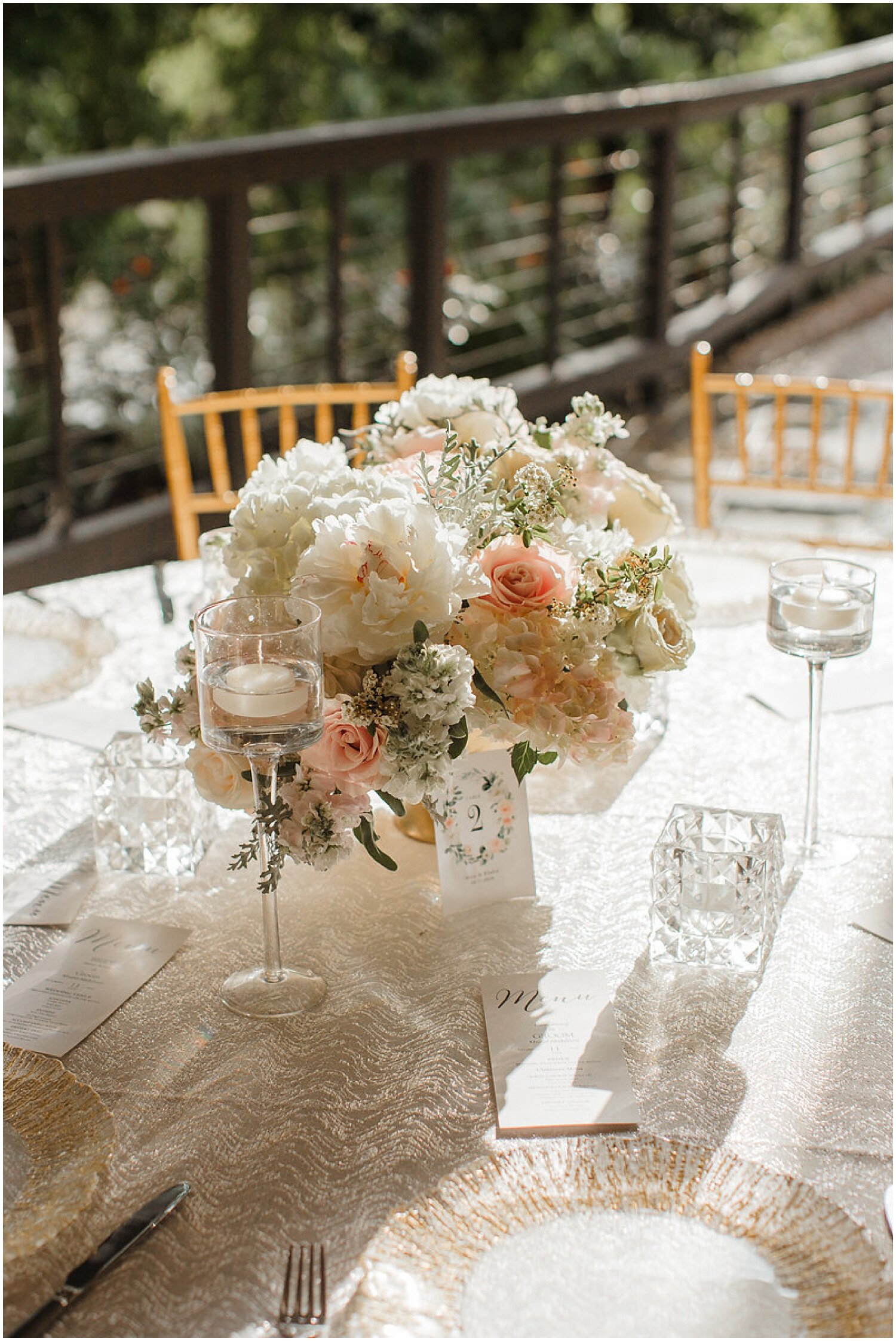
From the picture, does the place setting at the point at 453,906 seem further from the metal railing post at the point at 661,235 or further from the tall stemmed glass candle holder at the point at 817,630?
the metal railing post at the point at 661,235

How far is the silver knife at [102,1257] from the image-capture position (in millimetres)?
779

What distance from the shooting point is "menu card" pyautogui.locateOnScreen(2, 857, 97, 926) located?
1193mm

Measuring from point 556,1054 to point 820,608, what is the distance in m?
0.48

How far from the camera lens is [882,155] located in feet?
21.6

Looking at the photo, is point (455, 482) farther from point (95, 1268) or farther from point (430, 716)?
point (95, 1268)

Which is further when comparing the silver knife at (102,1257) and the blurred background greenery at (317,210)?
the blurred background greenery at (317,210)

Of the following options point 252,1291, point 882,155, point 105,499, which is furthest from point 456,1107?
point 882,155

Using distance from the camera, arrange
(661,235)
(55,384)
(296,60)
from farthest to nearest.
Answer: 1. (296,60)
2. (661,235)
3. (55,384)

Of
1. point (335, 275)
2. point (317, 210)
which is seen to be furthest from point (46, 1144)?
point (317, 210)

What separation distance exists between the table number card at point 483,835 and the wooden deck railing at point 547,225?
1965 millimetres

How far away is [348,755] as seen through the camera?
3.20 feet

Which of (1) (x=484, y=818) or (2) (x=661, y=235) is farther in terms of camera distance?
(2) (x=661, y=235)

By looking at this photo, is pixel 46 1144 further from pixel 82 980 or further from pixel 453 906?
pixel 453 906

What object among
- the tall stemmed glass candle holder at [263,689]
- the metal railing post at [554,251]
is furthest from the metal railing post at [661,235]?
the tall stemmed glass candle holder at [263,689]
